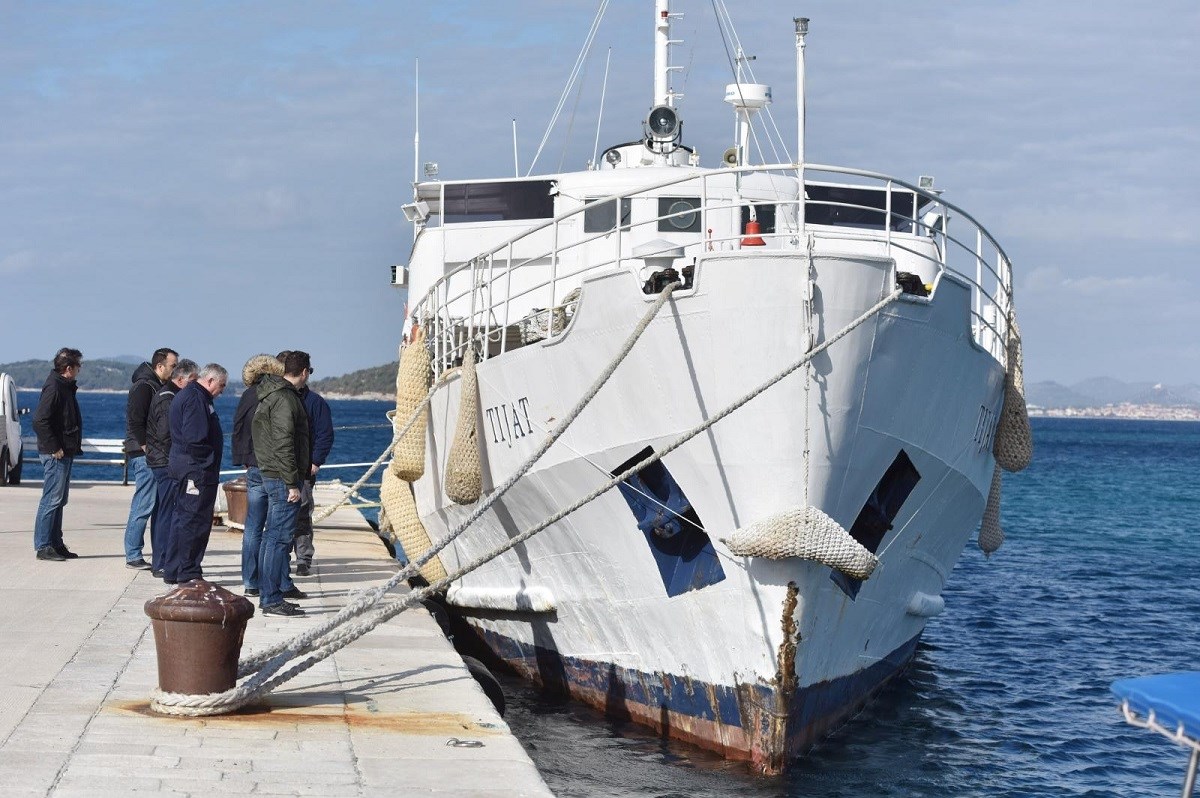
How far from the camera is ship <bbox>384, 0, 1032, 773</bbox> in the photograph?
882 centimetres

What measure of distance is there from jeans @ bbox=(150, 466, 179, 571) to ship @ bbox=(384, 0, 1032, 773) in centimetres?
222

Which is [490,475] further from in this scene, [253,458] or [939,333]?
[939,333]

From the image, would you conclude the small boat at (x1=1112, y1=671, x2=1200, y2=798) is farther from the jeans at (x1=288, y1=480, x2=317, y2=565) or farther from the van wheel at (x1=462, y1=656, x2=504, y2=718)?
the jeans at (x1=288, y1=480, x2=317, y2=565)

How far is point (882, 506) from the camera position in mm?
9672

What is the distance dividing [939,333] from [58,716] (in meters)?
6.08

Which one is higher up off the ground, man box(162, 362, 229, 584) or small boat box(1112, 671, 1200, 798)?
man box(162, 362, 229, 584)

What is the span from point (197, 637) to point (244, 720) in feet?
1.59

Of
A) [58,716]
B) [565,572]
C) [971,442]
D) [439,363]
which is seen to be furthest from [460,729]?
[439,363]

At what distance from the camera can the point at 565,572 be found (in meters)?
10.7

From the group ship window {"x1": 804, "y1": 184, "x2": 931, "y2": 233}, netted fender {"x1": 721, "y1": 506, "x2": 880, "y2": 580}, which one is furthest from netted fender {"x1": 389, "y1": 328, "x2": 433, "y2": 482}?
netted fender {"x1": 721, "y1": 506, "x2": 880, "y2": 580}

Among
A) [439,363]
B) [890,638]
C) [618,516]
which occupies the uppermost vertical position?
[439,363]

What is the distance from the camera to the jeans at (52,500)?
37.9ft

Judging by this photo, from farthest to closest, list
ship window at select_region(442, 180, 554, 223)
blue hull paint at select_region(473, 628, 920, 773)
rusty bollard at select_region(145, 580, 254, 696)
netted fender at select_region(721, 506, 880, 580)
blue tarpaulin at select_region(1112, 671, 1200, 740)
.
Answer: ship window at select_region(442, 180, 554, 223)
blue hull paint at select_region(473, 628, 920, 773)
netted fender at select_region(721, 506, 880, 580)
rusty bollard at select_region(145, 580, 254, 696)
blue tarpaulin at select_region(1112, 671, 1200, 740)

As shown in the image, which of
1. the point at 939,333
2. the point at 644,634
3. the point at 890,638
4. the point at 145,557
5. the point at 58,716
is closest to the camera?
the point at 58,716
